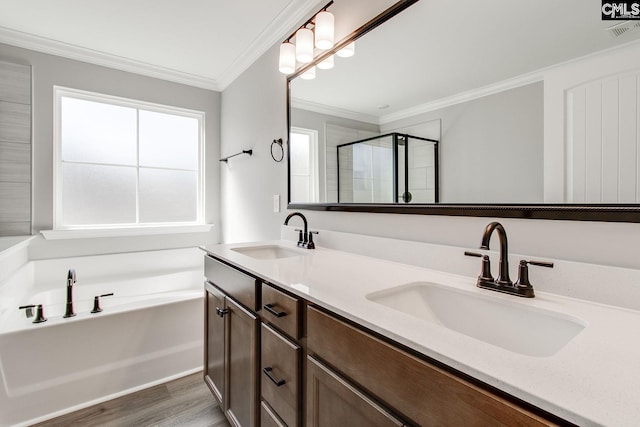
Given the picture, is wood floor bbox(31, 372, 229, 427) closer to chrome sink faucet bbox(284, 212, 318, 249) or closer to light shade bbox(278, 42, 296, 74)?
chrome sink faucet bbox(284, 212, 318, 249)

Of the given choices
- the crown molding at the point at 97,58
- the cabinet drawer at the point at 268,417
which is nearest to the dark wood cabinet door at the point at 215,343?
the cabinet drawer at the point at 268,417

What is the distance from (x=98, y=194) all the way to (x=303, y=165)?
2108 millimetres

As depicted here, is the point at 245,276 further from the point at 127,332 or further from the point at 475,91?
the point at 127,332

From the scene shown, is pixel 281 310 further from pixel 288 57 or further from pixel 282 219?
pixel 288 57

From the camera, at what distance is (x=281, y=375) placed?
1.02 metres

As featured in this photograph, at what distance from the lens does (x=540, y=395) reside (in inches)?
16.5

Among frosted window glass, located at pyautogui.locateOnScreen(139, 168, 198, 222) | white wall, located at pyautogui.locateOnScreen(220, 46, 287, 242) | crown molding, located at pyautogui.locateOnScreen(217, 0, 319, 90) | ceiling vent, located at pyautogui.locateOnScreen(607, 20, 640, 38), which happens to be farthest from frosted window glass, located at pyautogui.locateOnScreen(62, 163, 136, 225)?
ceiling vent, located at pyautogui.locateOnScreen(607, 20, 640, 38)

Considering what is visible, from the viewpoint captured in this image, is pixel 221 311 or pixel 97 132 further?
pixel 97 132

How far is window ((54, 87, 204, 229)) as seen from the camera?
264 centimetres

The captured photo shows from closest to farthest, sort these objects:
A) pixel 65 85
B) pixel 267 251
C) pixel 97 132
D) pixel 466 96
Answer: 1. pixel 466 96
2. pixel 267 251
3. pixel 65 85
4. pixel 97 132

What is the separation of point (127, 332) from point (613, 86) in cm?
256

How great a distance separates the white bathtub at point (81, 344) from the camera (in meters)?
1.63

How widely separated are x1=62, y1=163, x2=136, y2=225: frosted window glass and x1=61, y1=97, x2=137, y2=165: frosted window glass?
0.09m

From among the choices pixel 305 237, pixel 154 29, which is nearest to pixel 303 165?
pixel 305 237
